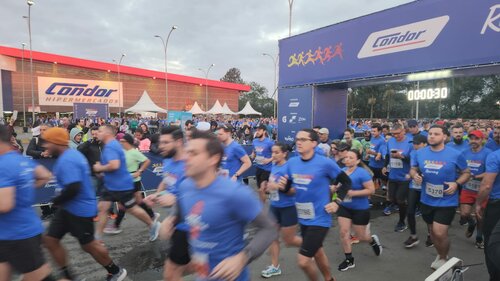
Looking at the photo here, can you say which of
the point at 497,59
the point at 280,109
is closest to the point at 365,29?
the point at 497,59

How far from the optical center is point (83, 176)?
3.66 metres

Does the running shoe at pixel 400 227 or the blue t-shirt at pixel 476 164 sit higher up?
the blue t-shirt at pixel 476 164

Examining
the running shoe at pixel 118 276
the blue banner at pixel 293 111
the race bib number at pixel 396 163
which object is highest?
the blue banner at pixel 293 111

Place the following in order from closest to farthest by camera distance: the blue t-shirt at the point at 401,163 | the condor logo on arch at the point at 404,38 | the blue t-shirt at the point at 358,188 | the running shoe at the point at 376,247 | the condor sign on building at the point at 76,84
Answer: the blue t-shirt at the point at 358,188 → the running shoe at the point at 376,247 → the blue t-shirt at the point at 401,163 → the condor logo on arch at the point at 404,38 → the condor sign on building at the point at 76,84

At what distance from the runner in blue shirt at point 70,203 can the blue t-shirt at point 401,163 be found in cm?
527

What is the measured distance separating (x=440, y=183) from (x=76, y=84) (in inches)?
2129

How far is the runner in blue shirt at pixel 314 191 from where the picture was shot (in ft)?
11.7

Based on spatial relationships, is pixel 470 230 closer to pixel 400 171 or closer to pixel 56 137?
pixel 400 171

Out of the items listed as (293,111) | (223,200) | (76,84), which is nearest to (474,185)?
(223,200)

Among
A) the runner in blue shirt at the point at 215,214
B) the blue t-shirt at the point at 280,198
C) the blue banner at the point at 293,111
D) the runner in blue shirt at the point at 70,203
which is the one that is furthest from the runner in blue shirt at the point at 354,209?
the blue banner at the point at 293,111

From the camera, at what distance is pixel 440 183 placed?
4379 millimetres

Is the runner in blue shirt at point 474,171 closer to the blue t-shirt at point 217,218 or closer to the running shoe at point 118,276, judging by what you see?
the blue t-shirt at point 217,218

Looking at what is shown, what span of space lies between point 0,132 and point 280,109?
36.7 feet

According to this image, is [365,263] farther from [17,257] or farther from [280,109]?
[280,109]
